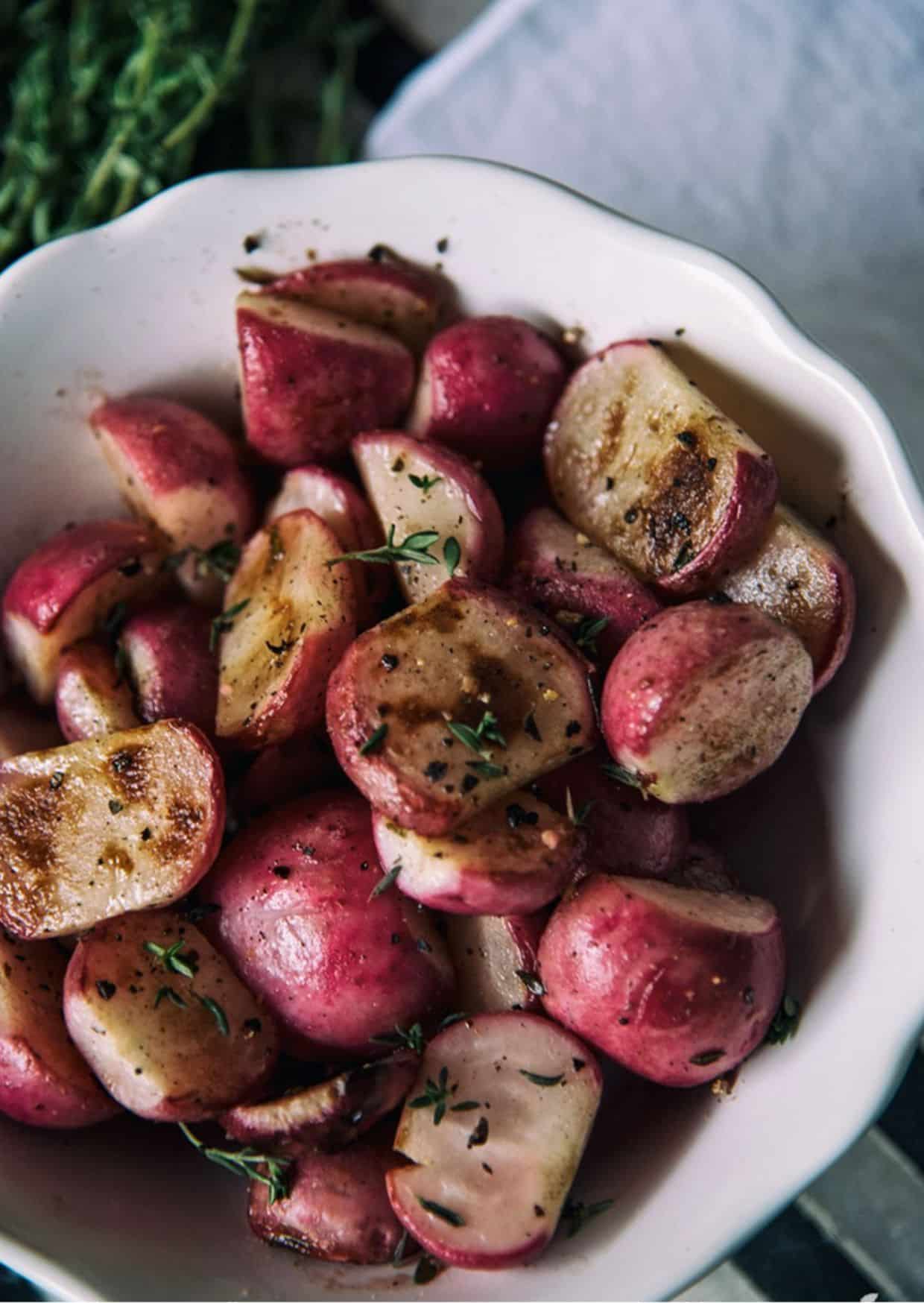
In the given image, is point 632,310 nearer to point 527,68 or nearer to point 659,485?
point 659,485

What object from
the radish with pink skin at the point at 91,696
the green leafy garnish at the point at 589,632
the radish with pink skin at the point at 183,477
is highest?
the green leafy garnish at the point at 589,632

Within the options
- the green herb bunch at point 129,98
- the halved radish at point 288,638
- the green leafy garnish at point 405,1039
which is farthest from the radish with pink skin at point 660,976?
the green herb bunch at point 129,98

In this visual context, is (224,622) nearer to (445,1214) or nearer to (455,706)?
(455,706)

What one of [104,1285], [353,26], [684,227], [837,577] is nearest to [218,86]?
[353,26]

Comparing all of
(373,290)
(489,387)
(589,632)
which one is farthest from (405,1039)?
(373,290)

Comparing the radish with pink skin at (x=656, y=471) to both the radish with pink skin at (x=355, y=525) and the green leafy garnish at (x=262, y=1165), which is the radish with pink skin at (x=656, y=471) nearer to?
the radish with pink skin at (x=355, y=525)

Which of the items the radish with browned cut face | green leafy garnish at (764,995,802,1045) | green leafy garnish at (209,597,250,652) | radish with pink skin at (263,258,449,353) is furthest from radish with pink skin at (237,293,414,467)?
green leafy garnish at (764,995,802,1045)

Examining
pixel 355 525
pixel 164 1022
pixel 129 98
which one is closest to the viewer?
pixel 164 1022

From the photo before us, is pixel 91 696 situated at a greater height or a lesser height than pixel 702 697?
lesser

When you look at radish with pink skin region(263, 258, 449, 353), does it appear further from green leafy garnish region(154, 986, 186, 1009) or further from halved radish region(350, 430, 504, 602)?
green leafy garnish region(154, 986, 186, 1009)
